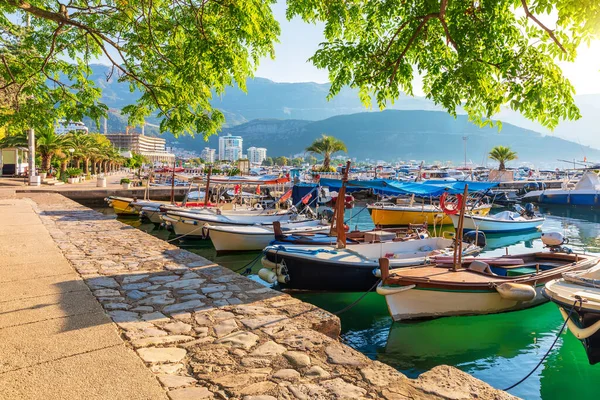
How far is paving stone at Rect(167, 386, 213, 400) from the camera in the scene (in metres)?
3.14

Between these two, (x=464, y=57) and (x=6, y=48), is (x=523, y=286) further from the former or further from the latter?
(x=6, y=48)

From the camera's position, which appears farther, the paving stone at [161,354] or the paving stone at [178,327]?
the paving stone at [178,327]

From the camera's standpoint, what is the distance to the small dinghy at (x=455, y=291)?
858cm

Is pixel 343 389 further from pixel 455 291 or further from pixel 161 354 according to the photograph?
pixel 455 291

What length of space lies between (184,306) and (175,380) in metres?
2.01

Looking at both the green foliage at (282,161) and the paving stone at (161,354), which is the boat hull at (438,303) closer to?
the paving stone at (161,354)

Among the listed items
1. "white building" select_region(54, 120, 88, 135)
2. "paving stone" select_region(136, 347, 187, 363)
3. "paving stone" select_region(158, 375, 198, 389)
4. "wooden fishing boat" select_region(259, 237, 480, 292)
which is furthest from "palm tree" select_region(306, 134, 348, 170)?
"paving stone" select_region(158, 375, 198, 389)

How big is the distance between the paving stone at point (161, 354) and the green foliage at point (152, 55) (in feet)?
11.2

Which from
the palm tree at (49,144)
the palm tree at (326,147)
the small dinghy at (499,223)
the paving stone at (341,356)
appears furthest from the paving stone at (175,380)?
the palm tree at (326,147)

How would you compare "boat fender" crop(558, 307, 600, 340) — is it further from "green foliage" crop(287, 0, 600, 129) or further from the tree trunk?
the tree trunk

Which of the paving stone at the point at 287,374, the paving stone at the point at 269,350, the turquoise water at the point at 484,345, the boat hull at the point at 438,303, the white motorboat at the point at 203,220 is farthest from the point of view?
the white motorboat at the point at 203,220

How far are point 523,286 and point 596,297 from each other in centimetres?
237

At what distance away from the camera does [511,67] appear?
5016 mm

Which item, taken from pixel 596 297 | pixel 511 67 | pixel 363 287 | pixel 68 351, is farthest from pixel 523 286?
pixel 68 351
